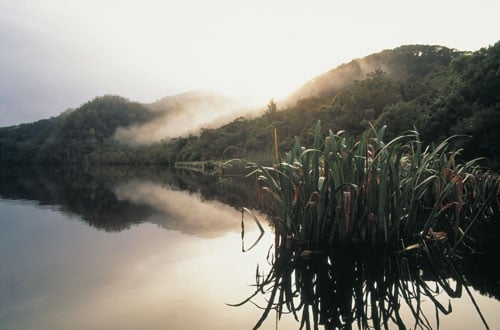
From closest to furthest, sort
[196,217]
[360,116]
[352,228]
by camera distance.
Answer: [352,228], [196,217], [360,116]

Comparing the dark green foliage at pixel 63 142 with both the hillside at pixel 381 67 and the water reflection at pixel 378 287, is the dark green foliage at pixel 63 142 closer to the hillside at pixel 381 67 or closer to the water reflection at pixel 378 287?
the hillside at pixel 381 67

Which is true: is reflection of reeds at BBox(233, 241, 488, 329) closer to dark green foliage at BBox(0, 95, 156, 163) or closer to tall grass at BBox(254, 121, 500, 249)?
tall grass at BBox(254, 121, 500, 249)

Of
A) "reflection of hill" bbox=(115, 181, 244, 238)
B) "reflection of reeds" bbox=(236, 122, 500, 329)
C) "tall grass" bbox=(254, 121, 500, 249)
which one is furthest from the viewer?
"reflection of hill" bbox=(115, 181, 244, 238)

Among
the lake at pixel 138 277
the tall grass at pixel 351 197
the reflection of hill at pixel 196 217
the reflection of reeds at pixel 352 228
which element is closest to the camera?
the lake at pixel 138 277

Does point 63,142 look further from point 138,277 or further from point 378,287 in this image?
point 378,287

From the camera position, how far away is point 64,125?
187m

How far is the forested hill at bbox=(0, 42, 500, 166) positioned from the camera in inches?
968

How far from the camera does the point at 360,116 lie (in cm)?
4900

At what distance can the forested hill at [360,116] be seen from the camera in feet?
80.7

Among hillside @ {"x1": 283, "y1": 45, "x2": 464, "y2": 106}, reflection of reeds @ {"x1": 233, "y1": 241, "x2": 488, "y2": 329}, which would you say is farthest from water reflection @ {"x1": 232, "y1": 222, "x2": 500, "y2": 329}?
hillside @ {"x1": 283, "y1": 45, "x2": 464, "y2": 106}

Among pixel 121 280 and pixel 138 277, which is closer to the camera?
pixel 121 280

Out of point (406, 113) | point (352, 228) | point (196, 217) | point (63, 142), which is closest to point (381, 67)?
point (406, 113)

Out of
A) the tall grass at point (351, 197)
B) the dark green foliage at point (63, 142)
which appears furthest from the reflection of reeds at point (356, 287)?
the dark green foliage at point (63, 142)

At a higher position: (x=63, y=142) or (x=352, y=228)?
(x=63, y=142)
